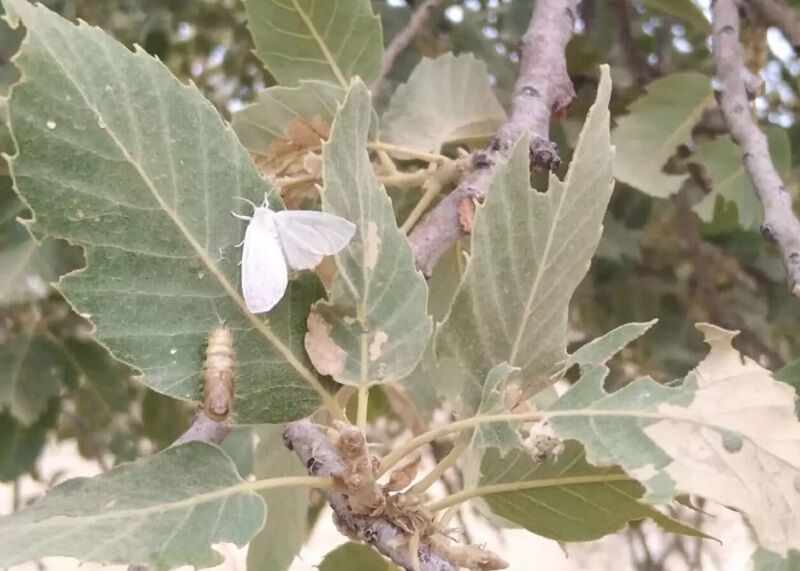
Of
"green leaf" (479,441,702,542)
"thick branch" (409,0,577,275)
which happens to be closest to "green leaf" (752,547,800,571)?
"green leaf" (479,441,702,542)

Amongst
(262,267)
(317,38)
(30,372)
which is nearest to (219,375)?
(262,267)

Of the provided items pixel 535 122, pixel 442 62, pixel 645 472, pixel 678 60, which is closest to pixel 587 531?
pixel 645 472

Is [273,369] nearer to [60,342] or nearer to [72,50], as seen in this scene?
[72,50]

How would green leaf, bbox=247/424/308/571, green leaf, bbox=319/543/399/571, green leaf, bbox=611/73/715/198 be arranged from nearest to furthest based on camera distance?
green leaf, bbox=319/543/399/571, green leaf, bbox=247/424/308/571, green leaf, bbox=611/73/715/198

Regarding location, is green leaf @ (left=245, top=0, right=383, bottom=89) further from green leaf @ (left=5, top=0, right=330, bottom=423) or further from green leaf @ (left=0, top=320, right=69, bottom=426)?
green leaf @ (left=0, top=320, right=69, bottom=426)

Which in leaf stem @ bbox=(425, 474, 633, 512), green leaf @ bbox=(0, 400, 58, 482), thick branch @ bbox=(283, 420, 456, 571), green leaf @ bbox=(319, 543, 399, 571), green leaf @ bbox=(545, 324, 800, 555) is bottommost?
green leaf @ bbox=(0, 400, 58, 482)

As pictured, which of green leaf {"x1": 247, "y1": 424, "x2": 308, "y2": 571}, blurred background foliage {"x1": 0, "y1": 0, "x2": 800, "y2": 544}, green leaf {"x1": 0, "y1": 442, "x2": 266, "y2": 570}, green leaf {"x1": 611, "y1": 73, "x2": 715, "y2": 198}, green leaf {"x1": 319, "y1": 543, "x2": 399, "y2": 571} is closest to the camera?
green leaf {"x1": 0, "y1": 442, "x2": 266, "y2": 570}
